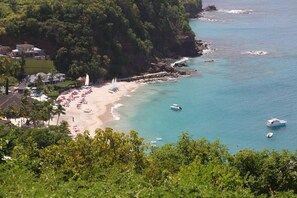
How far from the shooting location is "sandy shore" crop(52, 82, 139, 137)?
5259 cm

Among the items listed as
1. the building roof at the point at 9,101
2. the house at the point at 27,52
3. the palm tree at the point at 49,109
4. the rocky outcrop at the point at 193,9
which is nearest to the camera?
the palm tree at the point at 49,109

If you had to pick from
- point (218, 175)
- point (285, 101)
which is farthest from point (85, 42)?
point (218, 175)

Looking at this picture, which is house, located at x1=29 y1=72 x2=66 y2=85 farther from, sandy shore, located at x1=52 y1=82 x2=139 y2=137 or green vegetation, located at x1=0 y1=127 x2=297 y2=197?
green vegetation, located at x1=0 y1=127 x2=297 y2=197

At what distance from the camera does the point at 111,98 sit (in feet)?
205

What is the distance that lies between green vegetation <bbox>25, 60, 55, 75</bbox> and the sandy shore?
6152mm

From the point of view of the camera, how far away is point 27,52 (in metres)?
66.2

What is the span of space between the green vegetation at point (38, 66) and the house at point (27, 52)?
157 cm

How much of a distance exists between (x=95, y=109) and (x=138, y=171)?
119ft

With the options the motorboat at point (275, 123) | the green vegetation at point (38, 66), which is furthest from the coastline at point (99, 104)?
the motorboat at point (275, 123)

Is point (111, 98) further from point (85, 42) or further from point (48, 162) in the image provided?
point (48, 162)

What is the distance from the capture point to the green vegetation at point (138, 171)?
51.1ft

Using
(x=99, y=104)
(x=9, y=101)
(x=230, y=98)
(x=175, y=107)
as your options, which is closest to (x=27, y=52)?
(x=99, y=104)

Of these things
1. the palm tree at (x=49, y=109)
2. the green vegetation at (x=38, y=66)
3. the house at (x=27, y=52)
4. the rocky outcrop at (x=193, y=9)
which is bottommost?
the palm tree at (x=49, y=109)

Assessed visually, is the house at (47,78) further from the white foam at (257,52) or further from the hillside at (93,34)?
the white foam at (257,52)
